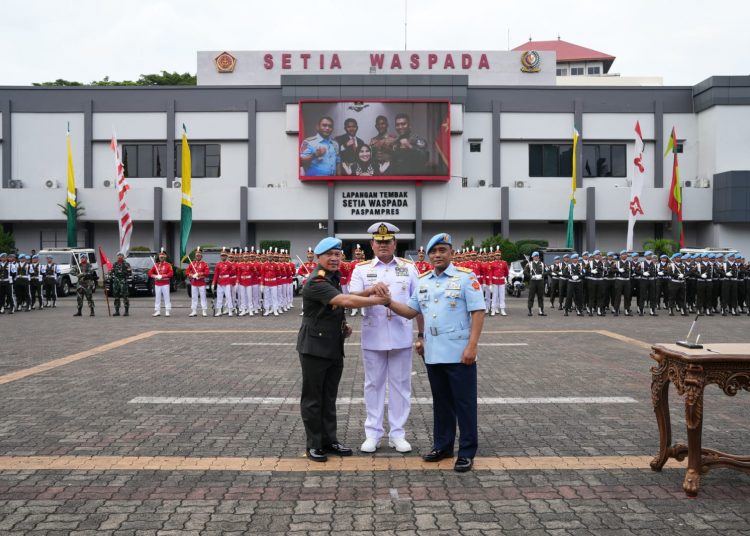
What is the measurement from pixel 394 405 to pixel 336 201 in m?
33.3

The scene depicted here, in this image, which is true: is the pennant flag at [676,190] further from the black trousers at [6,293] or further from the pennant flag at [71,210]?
the black trousers at [6,293]

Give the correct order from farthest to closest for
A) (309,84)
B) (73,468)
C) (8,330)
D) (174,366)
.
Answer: (309,84) < (8,330) < (174,366) < (73,468)

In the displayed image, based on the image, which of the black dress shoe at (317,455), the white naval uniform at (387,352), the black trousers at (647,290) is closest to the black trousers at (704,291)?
the black trousers at (647,290)

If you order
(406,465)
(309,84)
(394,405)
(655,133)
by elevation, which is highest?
(309,84)

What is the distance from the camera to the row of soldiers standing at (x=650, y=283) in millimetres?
22672

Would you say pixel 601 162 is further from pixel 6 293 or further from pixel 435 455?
pixel 435 455

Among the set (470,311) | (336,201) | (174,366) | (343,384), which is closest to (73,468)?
(470,311)

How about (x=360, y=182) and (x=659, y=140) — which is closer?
(x=360, y=182)

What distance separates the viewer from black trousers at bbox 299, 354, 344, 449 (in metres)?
6.35

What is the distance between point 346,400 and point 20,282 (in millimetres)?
20364

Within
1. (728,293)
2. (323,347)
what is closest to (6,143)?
(728,293)

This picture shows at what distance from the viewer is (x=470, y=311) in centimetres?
621

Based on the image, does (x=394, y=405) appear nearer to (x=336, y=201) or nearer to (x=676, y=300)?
(x=676, y=300)

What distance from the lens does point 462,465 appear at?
19.5ft
